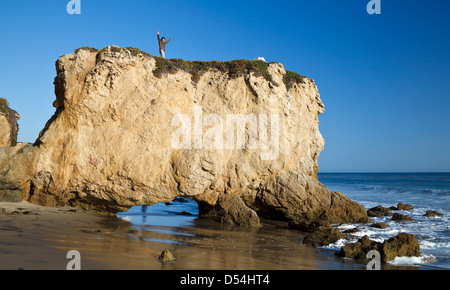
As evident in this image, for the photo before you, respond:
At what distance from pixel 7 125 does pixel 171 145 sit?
29.9ft

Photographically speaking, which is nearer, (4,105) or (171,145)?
(171,145)

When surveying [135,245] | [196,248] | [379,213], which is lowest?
[379,213]

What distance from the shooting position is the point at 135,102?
1340cm

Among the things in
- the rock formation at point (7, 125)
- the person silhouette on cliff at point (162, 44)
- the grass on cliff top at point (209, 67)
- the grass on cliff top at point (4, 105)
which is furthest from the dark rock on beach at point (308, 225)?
the grass on cliff top at point (4, 105)

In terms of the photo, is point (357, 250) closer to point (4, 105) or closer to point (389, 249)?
point (389, 249)

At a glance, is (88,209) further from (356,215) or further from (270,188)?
(356,215)

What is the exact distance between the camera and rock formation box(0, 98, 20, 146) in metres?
15.9

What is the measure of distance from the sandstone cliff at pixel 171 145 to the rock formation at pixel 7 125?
12.9ft

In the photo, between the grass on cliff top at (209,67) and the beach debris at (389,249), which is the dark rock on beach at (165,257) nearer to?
the beach debris at (389,249)

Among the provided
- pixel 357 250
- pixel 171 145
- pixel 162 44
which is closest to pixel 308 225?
pixel 357 250

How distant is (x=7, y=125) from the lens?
16172mm

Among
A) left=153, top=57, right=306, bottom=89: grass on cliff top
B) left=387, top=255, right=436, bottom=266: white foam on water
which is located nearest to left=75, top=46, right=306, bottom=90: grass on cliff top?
left=153, top=57, right=306, bottom=89: grass on cliff top

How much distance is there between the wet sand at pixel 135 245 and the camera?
671 centimetres
